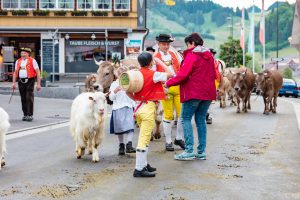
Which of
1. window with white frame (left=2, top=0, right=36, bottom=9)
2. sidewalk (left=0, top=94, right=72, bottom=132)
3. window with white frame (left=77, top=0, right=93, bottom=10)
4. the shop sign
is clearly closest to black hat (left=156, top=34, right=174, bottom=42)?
sidewalk (left=0, top=94, right=72, bottom=132)

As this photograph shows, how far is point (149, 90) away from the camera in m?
8.63

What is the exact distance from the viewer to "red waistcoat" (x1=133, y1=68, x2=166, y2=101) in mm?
8573

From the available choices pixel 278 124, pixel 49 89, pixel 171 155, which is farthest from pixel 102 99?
pixel 49 89

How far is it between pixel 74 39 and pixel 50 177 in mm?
38578

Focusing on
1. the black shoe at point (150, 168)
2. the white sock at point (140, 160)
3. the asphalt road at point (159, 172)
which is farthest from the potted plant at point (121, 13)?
the white sock at point (140, 160)

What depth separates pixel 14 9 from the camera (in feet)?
153

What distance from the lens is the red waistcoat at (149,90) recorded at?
28.1 feet

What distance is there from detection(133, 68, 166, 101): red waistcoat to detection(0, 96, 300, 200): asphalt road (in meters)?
1.08

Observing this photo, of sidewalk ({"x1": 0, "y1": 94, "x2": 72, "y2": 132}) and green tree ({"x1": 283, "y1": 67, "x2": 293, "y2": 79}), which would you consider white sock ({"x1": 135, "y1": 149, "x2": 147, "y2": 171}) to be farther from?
green tree ({"x1": 283, "y1": 67, "x2": 293, "y2": 79})

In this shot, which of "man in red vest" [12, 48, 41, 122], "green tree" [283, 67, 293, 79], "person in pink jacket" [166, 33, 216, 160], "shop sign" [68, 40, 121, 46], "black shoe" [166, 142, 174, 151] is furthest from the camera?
"green tree" [283, 67, 293, 79]

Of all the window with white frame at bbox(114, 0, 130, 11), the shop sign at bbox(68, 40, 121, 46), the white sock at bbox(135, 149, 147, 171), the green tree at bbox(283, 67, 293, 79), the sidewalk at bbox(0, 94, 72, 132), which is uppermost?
the window with white frame at bbox(114, 0, 130, 11)

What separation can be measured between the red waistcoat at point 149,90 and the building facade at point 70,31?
37194mm

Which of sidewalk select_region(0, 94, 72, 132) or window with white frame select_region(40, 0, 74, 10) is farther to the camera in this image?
window with white frame select_region(40, 0, 74, 10)

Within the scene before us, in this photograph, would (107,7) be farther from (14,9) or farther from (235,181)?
(235,181)
